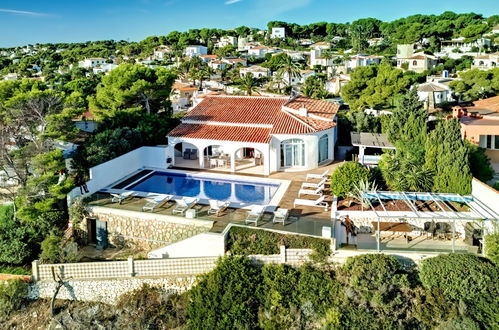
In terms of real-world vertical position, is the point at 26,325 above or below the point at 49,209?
below

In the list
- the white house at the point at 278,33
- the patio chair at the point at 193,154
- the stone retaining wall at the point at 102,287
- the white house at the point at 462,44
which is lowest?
the stone retaining wall at the point at 102,287

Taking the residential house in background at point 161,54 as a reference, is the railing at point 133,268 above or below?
below

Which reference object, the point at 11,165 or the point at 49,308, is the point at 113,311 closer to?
the point at 49,308

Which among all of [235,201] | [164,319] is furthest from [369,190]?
[164,319]

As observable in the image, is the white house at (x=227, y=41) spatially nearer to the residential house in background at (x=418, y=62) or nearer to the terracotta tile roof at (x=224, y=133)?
the residential house in background at (x=418, y=62)

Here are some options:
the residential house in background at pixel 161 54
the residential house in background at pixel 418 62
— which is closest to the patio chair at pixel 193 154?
the residential house in background at pixel 418 62

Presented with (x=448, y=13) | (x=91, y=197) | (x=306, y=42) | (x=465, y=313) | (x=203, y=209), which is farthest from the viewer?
(x=306, y=42)

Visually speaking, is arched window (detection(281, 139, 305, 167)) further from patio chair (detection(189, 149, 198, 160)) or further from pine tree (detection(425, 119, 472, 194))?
pine tree (detection(425, 119, 472, 194))
